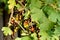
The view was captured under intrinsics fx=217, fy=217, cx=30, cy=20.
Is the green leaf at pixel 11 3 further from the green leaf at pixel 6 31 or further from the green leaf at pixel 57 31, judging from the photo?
the green leaf at pixel 57 31

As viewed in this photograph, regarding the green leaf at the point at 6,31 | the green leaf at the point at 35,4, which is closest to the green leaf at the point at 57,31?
the green leaf at the point at 35,4

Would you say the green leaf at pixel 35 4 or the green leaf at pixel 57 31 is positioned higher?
the green leaf at pixel 35 4

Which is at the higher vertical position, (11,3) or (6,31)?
(11,3)

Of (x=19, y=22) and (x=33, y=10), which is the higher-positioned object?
(x=33, y=10)

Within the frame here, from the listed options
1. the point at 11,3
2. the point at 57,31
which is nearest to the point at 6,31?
the point at 11,3

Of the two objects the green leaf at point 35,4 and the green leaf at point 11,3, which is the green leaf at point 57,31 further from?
the green leaf at point 11,3

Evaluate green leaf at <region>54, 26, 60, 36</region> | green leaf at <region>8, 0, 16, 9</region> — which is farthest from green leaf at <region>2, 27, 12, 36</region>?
green leaf at <region>54, 26, 60, 36</region>

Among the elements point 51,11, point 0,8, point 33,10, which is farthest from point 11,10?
point 51,11

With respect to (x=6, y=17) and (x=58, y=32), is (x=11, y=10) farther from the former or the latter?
(x=58, y=32)

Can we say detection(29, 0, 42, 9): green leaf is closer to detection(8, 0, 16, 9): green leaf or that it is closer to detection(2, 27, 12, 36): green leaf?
detection(8, 0, 16, 9): green leaf

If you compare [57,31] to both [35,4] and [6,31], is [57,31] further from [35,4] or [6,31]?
[6,31]

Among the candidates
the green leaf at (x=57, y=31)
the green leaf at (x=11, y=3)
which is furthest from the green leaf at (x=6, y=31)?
the green leaf at (x=57, y=31)
